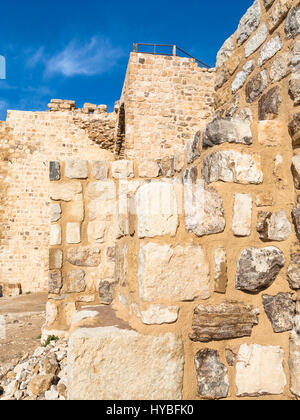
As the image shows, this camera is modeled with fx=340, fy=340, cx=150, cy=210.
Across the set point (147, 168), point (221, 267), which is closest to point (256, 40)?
point (147, 168)

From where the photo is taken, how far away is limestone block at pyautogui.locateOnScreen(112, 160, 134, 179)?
2801 mm

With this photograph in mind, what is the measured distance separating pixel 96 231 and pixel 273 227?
176 centimetres

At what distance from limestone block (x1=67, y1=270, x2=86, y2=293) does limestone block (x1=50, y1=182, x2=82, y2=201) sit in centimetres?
64

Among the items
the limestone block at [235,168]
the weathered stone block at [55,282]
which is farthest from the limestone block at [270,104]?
the weathered stone block at [55,282]

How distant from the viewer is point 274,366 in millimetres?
1489

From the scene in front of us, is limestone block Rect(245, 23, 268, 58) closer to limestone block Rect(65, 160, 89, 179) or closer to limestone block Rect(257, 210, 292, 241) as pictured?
limestone block Rect(257, 210, 292, 241)

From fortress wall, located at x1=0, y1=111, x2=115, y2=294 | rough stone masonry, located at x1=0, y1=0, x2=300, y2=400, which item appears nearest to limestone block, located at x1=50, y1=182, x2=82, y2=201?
rough stone masonry, located at x1=0, y1=0, x2=300, y2=400

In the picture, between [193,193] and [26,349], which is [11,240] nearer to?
[26,349]

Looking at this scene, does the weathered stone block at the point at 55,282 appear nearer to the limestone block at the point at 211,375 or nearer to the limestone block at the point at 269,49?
the limestone block at the point at 211,375

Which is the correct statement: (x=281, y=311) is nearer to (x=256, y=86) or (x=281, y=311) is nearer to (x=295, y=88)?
(x=295, y=88)

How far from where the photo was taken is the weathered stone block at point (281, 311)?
1.50m

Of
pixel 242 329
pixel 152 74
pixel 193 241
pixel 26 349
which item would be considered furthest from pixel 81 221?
pixel 152 74

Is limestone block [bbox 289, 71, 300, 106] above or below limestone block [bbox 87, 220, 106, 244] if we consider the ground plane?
above
